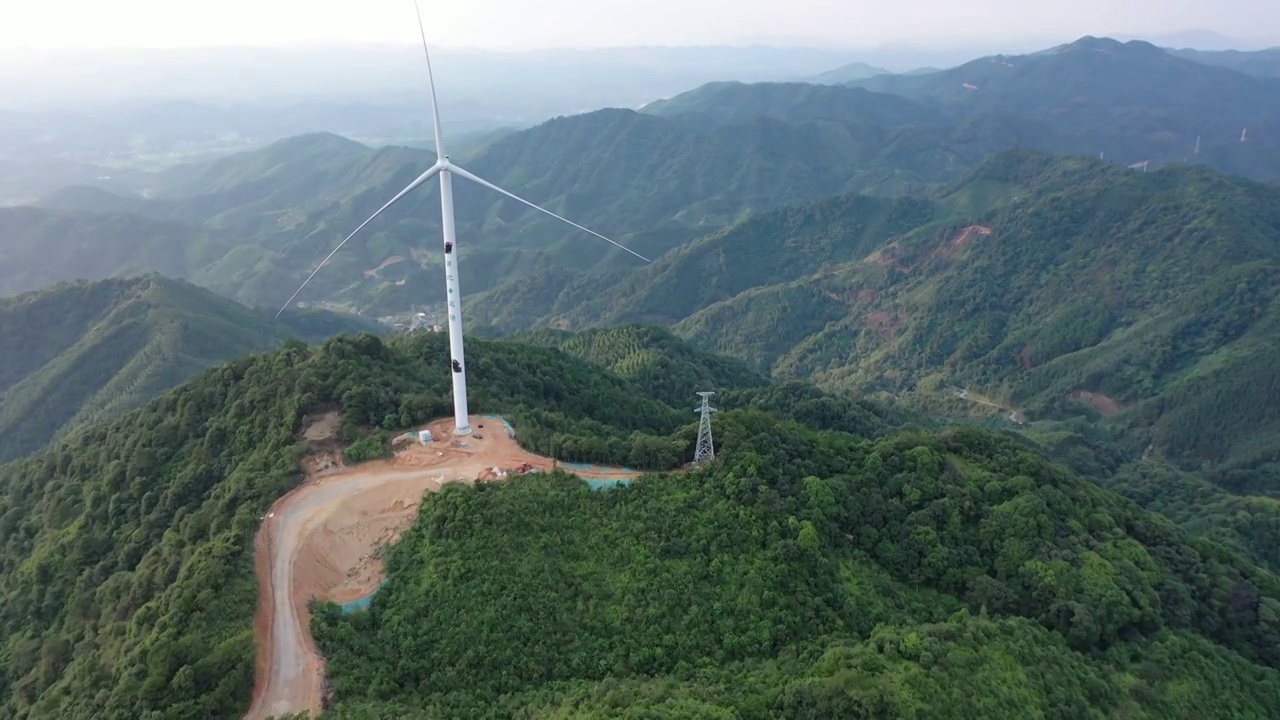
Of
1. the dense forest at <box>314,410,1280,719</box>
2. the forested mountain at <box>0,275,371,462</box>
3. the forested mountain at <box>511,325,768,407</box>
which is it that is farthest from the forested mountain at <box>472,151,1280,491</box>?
the forested mountain at <box>0,275,371,462</box>

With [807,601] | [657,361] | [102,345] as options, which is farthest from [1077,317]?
[102,345]

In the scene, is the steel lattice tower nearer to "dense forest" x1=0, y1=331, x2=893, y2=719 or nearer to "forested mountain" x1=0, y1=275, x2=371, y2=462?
"dense forest" x1=0, y1=331, x2=893, y2=719

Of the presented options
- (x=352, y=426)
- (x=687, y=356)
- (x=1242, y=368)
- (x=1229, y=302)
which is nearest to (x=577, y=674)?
(x=352, y=426)

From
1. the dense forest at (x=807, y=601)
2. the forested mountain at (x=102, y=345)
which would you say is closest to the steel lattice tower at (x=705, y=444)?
the dense forest at (x=807, y=601)

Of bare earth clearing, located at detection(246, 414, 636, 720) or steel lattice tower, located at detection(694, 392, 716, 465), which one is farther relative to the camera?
steel lattice tower, located at detection(694, 392, 716, 465)

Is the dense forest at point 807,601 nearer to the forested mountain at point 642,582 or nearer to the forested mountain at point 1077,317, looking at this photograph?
the forested mountain at point 642,582

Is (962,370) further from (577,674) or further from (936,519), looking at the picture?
(577,674)
